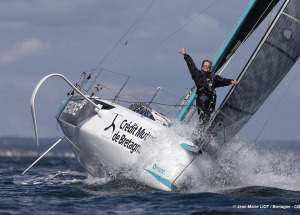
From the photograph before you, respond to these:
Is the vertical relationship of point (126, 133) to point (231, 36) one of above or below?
below

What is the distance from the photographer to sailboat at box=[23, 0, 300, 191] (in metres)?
9.84

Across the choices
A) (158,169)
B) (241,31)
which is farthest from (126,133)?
(241,31)

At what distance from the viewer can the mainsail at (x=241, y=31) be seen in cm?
1091

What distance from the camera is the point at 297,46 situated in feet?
34.6

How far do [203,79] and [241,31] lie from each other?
1.80m

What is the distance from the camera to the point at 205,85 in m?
9.98

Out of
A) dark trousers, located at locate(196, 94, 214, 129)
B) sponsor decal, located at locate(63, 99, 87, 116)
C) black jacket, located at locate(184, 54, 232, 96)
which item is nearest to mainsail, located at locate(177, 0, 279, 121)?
dark trousers, located at locate(196, 94, 214, 129)

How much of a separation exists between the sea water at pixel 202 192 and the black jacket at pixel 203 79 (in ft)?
3.96

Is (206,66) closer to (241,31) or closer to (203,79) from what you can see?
(203,79)

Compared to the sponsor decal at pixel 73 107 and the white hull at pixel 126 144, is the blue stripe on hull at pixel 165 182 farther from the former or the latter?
the sponsor decal at pixel 73 107

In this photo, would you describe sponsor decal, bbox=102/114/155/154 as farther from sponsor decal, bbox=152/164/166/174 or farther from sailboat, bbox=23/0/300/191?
sponsor decal, bbox=152/164/166/174

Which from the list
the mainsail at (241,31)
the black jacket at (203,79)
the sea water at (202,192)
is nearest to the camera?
the sea water at (202,192)

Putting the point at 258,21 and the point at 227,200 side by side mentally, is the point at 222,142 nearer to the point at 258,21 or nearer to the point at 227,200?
the point at 227,200

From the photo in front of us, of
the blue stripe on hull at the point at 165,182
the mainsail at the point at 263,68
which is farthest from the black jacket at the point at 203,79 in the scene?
the blue stripe on hull at the point at 165,182
